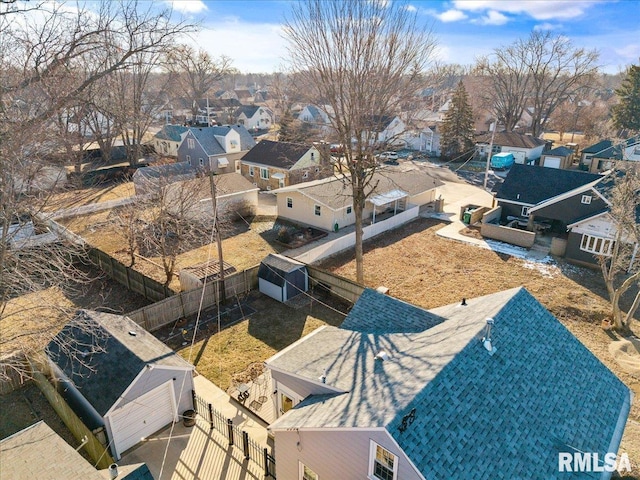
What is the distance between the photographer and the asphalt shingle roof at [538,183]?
2814cm

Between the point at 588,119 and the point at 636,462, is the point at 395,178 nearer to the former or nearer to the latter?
the point at 636,462

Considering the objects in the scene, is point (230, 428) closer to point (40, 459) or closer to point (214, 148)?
point (40, 459)

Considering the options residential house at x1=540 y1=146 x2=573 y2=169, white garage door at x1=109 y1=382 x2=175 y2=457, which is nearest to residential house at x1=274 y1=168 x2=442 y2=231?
white garage door at x1=109 y1=382 x2=175 y2=457

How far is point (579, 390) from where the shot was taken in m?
9.99

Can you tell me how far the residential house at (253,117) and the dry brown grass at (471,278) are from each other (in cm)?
6173

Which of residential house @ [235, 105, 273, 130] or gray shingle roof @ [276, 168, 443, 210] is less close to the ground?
residential house @ [235, 105, 273, 130]

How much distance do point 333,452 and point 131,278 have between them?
15.5m

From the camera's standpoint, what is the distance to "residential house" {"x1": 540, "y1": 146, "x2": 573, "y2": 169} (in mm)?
48625

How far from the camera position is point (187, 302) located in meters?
18.2

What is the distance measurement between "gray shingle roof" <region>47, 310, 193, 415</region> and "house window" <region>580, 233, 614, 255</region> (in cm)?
2295

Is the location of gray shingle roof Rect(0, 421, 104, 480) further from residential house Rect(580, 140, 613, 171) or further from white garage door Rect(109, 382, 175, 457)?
residential house Rect(580, 140, 613, 171)

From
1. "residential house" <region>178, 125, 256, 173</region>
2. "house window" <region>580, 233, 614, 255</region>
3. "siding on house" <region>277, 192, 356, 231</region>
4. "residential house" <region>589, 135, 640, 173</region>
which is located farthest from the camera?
"residential house" <region>178, 125, 256, 173</region>

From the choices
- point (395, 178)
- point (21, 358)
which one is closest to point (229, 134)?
point (395, 178)

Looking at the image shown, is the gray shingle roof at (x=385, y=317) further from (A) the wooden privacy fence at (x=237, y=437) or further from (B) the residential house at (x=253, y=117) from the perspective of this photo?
(B) the residential house at (x=253, y=117)
